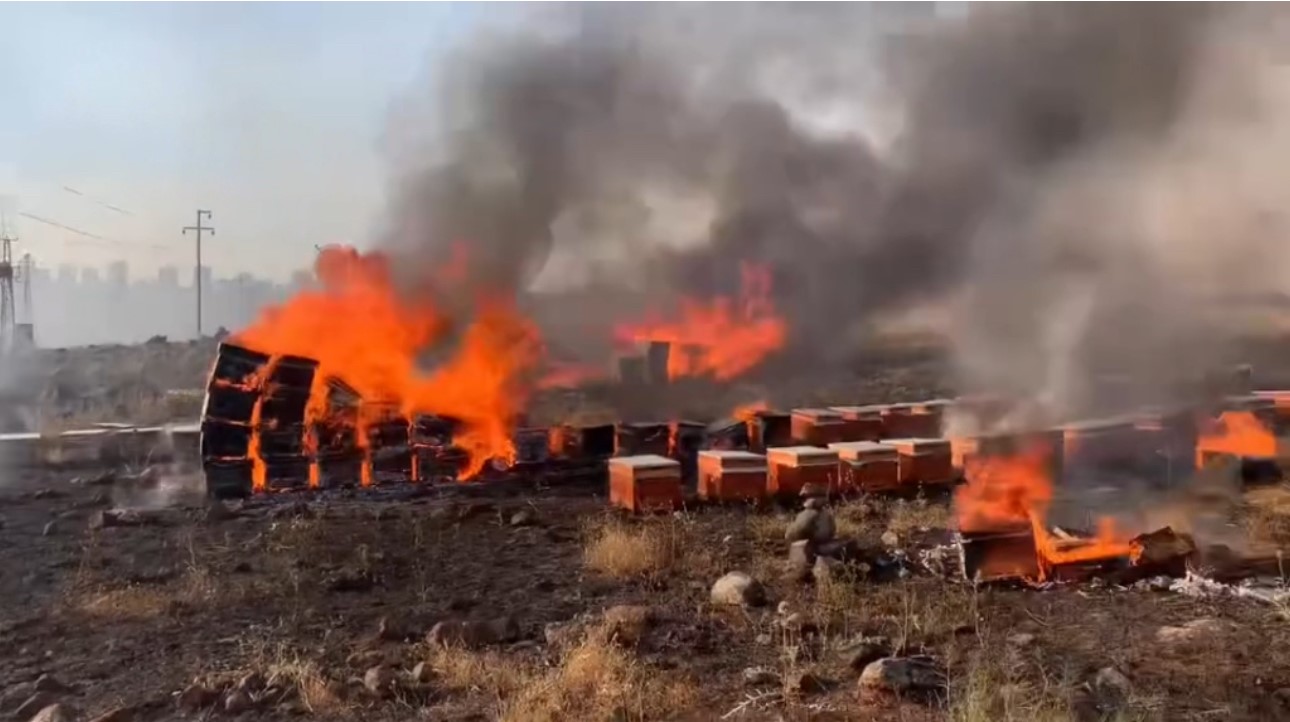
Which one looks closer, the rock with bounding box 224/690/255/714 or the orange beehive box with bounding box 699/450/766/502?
the rock with bounding box 224/690/255/714

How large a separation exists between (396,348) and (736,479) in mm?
5712

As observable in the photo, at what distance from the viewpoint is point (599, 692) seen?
5633 mm

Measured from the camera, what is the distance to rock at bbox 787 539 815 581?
837cm

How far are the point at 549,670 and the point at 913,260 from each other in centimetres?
1513

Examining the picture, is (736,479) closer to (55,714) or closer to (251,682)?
(251,682)

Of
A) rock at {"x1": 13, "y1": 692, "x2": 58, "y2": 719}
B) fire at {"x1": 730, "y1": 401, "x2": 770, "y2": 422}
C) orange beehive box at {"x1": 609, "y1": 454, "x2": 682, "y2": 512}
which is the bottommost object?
rock at {"x1": 13, "y1": 692, "x2": 58, "y2": 719}

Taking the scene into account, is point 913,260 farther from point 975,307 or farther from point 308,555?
point 308,555

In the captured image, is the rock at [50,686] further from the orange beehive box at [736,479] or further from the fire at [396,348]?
the fire at [396,348]

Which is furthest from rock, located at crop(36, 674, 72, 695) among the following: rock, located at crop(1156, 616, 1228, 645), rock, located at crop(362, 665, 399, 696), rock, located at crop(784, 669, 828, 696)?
rock, located at crop(1156, 616, 1228, 645)

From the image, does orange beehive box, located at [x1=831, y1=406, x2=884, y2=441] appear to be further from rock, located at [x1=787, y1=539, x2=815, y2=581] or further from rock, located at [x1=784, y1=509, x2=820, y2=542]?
rock, located at [x1=787, y1=539, x2=815, y2=581]

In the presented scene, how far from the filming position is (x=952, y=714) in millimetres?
5082

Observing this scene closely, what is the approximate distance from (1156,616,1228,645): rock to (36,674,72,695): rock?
656cm

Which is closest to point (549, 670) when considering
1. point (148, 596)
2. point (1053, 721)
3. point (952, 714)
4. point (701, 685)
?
point (701, 685)

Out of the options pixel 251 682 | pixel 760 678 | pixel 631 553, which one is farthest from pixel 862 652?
pixel 251 682
